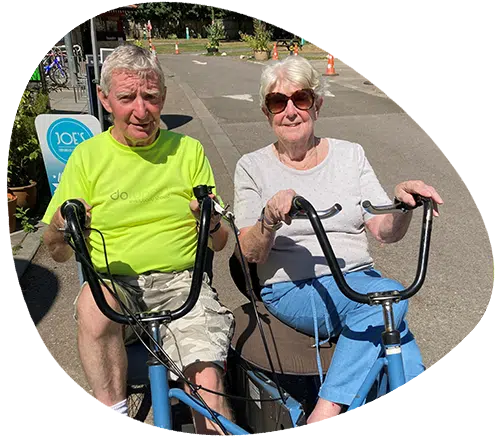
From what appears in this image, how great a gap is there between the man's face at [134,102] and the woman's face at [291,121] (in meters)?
0.52

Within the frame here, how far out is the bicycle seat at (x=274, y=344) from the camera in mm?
2199

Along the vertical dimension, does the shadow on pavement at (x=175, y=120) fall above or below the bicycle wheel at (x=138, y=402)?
above

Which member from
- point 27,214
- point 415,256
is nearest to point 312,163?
point 415,256

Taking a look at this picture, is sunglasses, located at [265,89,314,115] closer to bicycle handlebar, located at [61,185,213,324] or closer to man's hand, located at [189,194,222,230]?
man's hand, located at [189,194,222,230]

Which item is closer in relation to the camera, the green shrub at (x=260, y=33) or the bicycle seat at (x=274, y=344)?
the green shrub at (x=260, y=33)

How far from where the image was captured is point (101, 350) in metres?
2.28

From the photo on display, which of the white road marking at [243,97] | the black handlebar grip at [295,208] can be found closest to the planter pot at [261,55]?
the white road marking at [243,97]

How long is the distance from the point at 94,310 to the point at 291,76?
130cm

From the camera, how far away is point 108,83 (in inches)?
93.5

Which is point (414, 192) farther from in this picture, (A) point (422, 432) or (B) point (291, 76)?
(A) point (422, 432)

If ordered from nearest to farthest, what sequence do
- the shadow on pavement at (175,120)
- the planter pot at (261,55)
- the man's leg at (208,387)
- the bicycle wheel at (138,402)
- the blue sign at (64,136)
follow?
the man's leg at (208,387) < the bicycle wheel at (138,402) < the blue sign at (64,136) < the shadow on pavement at (175,120) < the planter pot at (261,55)

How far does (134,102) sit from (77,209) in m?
0.79

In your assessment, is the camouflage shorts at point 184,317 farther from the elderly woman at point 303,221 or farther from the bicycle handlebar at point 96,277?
the bicycle handlebar at point 96,277

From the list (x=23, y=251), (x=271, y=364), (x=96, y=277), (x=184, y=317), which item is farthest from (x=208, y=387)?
(x=23, y=251)
